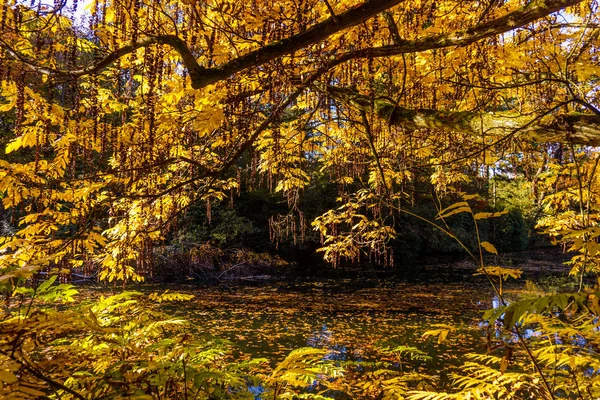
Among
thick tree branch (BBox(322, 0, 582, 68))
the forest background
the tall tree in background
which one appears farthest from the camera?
the tall tree in background

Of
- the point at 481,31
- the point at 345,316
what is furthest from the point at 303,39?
the point at 345,316

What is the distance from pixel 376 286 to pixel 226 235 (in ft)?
20.7

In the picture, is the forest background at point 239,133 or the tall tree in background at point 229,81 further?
the tall tree in background at point 229,81

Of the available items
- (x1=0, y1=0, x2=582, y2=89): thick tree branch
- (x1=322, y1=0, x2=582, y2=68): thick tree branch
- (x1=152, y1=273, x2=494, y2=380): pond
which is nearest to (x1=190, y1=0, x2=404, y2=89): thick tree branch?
(x1=0, y1=0, x2=582, y2=89): thick tree branch

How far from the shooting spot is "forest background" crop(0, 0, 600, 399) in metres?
1.72

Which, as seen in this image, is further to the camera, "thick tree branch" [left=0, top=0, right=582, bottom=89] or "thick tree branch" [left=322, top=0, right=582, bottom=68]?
"thick tree branch" [left=322, top=0, right=582, bottom=68]

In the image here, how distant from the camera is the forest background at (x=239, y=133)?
1.72 metres

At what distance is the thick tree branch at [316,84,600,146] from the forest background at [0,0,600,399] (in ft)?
0.05

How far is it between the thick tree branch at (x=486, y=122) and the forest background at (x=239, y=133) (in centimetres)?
1

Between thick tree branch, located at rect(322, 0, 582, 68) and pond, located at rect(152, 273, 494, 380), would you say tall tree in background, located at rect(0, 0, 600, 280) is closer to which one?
thick tree branch, located at rect(322, 0, 582, 68)

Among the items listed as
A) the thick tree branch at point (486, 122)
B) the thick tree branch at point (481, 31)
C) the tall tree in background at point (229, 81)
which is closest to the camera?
the thick tree branch at point (481, 31)

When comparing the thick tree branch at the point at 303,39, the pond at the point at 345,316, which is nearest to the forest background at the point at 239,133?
the thick tree branch at the point at 303,39

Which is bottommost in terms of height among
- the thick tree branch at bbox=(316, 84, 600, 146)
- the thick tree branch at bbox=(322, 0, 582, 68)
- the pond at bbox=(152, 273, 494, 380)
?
the pond at bbox=(152, 273, 494, 380)

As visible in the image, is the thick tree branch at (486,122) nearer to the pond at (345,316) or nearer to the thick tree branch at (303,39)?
the thick tree branch at (303,39)
